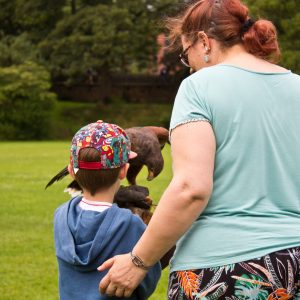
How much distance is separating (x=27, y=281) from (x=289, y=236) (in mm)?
4977

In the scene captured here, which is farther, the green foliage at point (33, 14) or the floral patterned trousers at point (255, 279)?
the green foliage at point (33, 14)

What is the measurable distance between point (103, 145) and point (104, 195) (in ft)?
0.69

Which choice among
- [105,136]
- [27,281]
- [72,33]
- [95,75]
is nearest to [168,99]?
[95,75]

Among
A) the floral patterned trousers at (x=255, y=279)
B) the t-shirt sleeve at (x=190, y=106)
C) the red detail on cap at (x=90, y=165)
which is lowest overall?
the floral patterned trousers at (x=255, y=279)

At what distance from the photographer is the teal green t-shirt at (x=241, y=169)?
229 centimetres

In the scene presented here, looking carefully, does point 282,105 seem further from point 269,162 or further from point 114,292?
point 114,292

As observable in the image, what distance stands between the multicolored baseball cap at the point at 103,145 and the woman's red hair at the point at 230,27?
527 mm

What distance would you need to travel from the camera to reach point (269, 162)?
2352 mm

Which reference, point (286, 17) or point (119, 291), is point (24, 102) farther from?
point (119, 291)

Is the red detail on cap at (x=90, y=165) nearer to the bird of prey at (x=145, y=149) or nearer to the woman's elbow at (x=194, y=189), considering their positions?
the bird of prey at (x=145, y=149)

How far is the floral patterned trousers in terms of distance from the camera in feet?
7.42

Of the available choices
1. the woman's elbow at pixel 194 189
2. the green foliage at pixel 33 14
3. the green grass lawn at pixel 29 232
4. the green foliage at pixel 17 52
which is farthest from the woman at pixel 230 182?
the green foliage at pixel 33 14

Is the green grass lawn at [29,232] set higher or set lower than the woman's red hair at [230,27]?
lower

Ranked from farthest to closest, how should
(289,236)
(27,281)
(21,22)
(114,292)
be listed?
(21,22) < (27,281) < (114,292) < (289,236)
